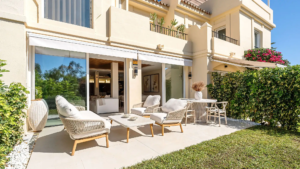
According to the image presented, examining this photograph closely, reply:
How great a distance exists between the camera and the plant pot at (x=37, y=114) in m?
4.71

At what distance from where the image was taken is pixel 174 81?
29.8ft

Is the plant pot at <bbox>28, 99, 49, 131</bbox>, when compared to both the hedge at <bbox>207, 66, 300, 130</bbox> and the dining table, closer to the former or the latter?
the dining table

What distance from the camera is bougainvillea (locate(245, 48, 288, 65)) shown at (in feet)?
33.6

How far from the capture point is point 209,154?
11.0 feet

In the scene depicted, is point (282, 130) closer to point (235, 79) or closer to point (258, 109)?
point (258, 109)

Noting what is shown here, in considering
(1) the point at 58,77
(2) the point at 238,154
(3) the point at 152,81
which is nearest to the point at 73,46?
(1) the point at 58,77

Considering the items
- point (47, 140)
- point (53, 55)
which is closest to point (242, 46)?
point (53, 55)

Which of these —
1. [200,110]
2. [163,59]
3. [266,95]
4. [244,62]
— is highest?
[163,59]

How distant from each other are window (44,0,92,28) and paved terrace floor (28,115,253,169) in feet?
13.9

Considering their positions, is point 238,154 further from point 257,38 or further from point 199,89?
point 257,38

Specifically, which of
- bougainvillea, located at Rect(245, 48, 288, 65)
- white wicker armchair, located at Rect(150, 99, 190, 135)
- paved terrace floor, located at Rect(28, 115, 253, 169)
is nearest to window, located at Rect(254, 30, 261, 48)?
bougainvillea, located at Rect(245, 48, 288, 65)

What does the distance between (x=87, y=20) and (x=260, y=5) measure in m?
13.4

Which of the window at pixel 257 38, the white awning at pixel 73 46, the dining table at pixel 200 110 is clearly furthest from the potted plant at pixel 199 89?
the window at pixel 257 38

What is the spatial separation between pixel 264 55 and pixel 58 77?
1251cm
